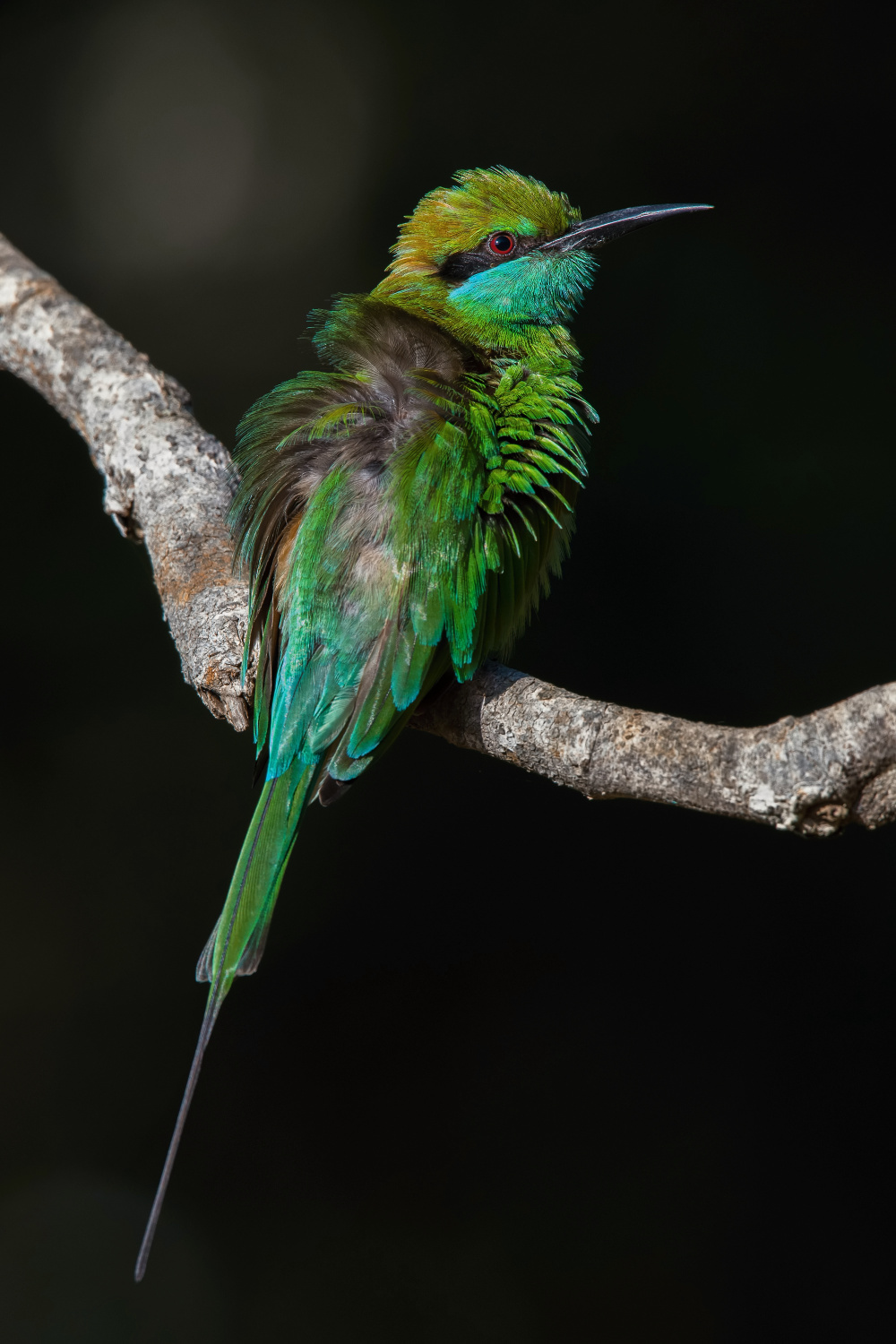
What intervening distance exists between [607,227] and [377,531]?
3.06 feet

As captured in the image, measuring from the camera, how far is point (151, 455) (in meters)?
1.92

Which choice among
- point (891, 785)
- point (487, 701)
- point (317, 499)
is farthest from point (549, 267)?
point (891, 785)

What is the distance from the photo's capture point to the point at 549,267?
192 centimetres

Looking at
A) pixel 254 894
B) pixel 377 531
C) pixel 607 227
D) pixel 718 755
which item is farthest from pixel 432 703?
pixel 607 227

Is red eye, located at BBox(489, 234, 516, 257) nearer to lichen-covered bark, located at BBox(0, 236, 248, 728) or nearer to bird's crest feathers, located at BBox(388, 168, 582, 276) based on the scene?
bird's crest feathers, located at BBox(388, 168, 582, 276)

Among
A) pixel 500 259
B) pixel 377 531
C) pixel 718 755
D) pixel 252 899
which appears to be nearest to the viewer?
pixel 718 755

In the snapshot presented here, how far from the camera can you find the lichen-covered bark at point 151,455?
166 centimetres

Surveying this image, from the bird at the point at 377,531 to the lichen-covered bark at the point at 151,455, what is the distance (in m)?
0.09

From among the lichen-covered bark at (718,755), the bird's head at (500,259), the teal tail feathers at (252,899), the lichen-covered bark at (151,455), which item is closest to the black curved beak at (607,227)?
the bird's head at (500,259)

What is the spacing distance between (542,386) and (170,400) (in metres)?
0.76

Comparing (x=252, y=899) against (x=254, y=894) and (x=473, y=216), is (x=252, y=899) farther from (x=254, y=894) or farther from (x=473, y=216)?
(x=473, y=216)

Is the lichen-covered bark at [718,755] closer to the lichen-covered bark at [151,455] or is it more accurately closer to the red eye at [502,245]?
the lichen-covered bark at [151,455]

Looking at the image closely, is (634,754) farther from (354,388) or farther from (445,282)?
(445,282)

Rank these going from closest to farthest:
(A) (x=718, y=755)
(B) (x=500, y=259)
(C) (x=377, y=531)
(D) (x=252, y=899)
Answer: (A) (x=718, y=755) < (D) (x=252, y=899) < (C) (x=377, y=531) < (B) (x=500, y=259)
